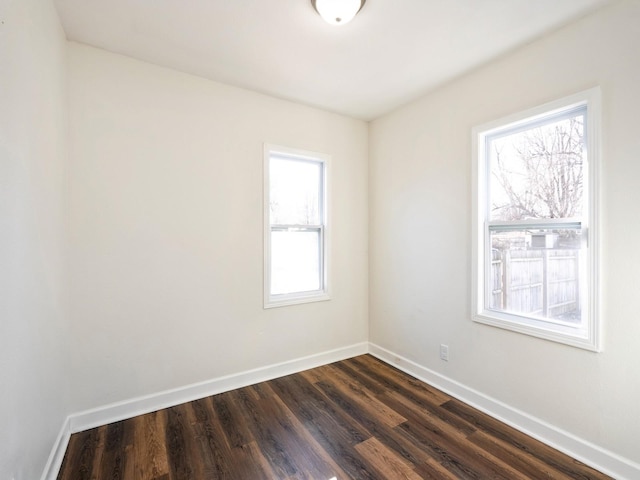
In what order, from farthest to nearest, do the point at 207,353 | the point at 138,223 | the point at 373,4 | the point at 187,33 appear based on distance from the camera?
the point at 207,353 → the point at 138,223 → the point at 187,33 → the point at 373,4

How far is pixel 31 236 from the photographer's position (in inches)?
54.9

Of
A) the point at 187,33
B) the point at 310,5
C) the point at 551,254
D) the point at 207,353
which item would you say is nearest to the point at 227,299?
the point at 207,353

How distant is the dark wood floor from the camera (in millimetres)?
1687

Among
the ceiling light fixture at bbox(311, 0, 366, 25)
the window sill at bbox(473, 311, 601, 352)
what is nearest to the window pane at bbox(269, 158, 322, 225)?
the ceiling light fixture at bbox(311, 0, 366, 25)

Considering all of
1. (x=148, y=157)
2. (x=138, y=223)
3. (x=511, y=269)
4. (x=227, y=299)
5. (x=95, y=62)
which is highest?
(x=95, y=62)

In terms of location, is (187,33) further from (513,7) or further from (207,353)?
(207,353)

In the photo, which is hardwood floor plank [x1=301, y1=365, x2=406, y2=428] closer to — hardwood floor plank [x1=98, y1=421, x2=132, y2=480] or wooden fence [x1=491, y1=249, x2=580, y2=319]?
wooden fence [x1=491, y1=249, x2=580, y2=319]

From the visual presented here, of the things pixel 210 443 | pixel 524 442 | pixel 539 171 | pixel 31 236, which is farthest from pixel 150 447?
pixel 539 171

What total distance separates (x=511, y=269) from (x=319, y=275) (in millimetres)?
1772

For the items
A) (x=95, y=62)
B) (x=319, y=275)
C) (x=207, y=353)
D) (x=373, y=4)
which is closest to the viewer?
(x=373, y=4)

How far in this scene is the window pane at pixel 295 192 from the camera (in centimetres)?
290

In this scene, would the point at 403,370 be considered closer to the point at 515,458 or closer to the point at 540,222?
the point at 515,458

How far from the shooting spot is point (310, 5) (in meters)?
1.70

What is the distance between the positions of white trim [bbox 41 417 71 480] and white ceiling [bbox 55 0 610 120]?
2.58 metres
